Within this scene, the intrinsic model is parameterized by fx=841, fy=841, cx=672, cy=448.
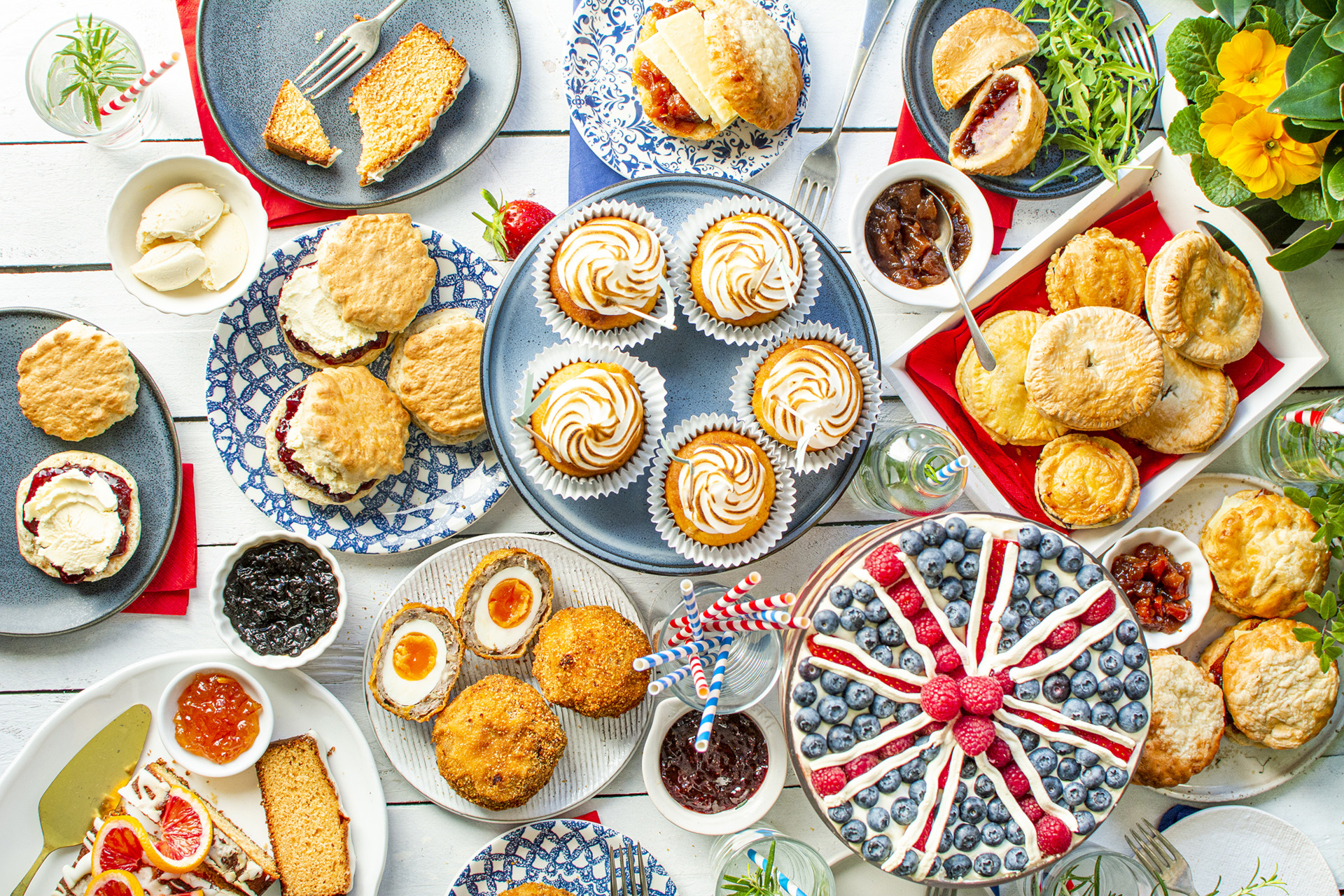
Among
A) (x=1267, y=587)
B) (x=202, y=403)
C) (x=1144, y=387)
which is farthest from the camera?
(x=202, y=403)

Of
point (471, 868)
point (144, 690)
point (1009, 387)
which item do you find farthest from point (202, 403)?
point (1009, 387)

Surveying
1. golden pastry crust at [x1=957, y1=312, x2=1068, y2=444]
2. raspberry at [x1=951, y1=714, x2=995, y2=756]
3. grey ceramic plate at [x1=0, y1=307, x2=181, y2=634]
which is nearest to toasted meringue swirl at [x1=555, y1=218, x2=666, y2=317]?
golden pastry crust at [x1=957, y1=312, x2=1068, y2=444]

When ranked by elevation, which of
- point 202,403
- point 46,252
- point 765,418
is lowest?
point 202,403

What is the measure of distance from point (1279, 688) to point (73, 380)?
4509 millimetres

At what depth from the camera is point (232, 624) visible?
3.06 m

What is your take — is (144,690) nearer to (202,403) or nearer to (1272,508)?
(202,403)

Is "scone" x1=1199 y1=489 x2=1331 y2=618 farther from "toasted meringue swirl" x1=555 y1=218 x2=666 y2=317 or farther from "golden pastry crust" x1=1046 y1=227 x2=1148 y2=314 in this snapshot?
"toasted meringue swirl" x1=555 y1=218 x2=666 y2=317

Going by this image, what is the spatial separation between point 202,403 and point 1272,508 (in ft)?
13.3

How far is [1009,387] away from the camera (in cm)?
304

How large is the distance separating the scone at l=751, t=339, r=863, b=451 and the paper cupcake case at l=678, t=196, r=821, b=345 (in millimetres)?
118

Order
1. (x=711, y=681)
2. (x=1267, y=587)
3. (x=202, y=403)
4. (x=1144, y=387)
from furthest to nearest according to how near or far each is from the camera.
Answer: (x=202, y=403) < (x=1267, y=587) < (x=1144, y=387) < (x=711, y=681)

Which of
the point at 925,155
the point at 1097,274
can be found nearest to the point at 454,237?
the point at 925,155

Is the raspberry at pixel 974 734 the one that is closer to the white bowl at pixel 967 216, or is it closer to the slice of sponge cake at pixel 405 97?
the white bowl at pixel 967 216

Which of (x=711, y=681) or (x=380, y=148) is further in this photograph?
(x=380, y=148)
